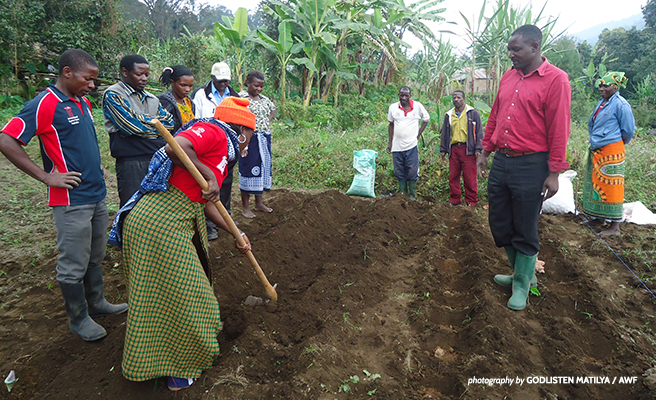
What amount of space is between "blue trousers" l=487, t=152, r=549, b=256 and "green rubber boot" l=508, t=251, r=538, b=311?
0.22 ft

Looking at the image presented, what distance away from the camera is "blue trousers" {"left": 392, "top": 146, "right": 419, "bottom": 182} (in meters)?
6.39

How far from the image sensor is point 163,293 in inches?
88.3

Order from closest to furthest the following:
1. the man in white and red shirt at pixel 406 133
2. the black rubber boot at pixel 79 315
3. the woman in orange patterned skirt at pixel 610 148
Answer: the black rubber boot at pixel 79 315, the woman in orange patterned skirt at pixel 610 148, the man in white and red shirt at pixel 406 133

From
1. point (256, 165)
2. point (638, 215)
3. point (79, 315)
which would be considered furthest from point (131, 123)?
point (638, 215)

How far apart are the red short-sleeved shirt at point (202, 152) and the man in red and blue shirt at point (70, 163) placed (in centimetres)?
85

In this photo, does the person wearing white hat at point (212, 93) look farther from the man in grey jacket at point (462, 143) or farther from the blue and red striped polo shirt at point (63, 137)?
the man in grey jacket at point (462, 143)

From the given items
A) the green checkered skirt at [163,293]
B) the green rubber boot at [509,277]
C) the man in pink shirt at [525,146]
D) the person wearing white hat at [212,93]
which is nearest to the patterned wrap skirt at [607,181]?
the green rubber boot at [509,277]

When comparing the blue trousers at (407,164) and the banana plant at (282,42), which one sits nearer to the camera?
the blue trousers at (407,164)

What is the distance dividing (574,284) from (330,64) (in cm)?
955

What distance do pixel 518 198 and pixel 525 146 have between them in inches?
16.3

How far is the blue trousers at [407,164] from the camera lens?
6391 mm

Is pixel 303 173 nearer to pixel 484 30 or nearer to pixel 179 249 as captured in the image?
pixel 484 30

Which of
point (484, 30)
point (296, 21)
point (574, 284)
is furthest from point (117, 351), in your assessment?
point (296, 21)

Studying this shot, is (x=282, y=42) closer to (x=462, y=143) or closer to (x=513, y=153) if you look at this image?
(x=462, y=143)
